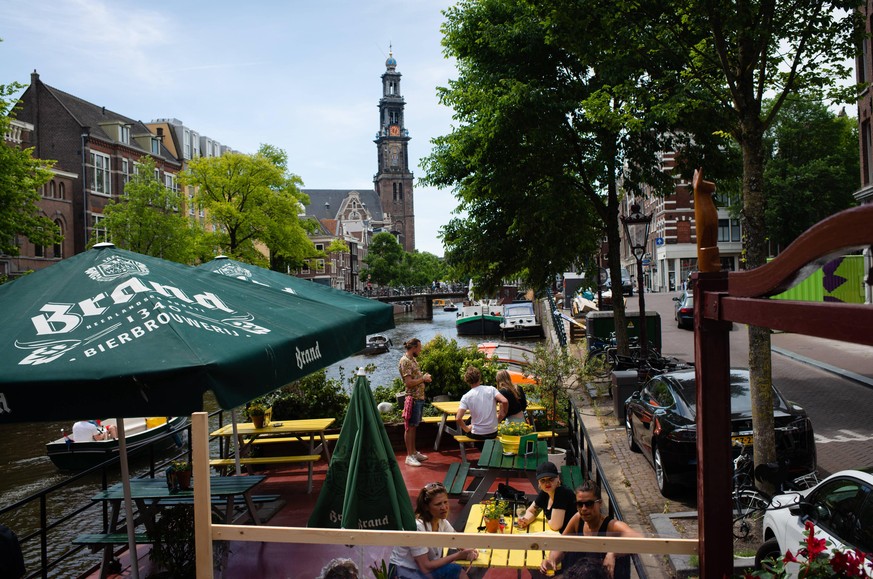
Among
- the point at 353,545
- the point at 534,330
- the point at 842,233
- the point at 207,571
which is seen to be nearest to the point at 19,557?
the point at 207,571

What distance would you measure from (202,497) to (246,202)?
39.3m

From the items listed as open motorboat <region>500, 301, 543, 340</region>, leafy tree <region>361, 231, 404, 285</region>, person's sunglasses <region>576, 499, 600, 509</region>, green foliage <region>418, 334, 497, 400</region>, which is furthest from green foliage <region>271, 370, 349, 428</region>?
leafy tree <region>361, 231, 404, 285</region>

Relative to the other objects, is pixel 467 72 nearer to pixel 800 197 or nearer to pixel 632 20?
pixel 632 20

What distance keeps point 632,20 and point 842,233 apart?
29.8ft

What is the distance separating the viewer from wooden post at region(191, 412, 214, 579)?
148 inches

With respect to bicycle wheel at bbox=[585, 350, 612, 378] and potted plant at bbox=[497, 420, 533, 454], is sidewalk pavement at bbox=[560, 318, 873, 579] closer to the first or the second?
bicycle wheel at bbox=[585, 350, 612, 378]

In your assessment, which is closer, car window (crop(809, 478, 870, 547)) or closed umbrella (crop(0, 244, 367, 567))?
closed umbrella (crop(0, 244, 367, 567))

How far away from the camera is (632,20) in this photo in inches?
414

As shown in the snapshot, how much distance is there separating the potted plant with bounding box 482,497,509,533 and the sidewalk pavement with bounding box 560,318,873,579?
1459 millimetres

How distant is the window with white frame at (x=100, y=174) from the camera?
4859cm

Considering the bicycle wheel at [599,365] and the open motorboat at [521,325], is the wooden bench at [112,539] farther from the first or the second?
the open motorboat at [521,325]

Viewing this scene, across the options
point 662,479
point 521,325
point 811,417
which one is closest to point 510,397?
point 662,479

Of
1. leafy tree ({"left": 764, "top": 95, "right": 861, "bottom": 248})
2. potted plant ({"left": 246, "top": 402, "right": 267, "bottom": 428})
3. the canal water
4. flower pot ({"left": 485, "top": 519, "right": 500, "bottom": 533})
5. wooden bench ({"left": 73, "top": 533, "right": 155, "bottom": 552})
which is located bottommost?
the canal water

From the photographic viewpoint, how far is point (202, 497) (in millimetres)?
3889
